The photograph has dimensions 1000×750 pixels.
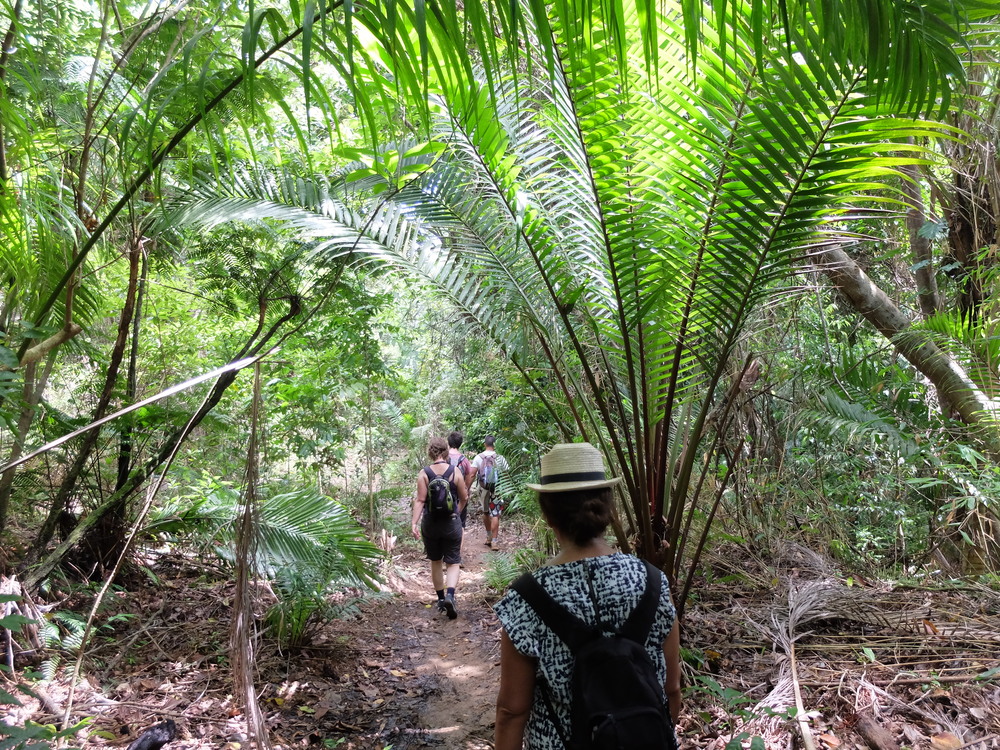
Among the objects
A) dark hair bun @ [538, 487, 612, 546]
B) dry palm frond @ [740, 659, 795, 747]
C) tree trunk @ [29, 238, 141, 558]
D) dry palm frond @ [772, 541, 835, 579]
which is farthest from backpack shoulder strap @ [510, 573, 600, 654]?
tree trunk @ [29, 238, 141, 558]

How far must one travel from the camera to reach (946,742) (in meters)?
2.48

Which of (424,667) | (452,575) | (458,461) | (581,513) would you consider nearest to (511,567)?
(452,575)

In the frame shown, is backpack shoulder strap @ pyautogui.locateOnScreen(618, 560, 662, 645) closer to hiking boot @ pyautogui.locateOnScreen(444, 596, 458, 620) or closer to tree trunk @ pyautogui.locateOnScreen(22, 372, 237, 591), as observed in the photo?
tree trunk @ pyautogui.locateOnScreen(22, 372, 237, 591)

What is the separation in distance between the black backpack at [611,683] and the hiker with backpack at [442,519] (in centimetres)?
423

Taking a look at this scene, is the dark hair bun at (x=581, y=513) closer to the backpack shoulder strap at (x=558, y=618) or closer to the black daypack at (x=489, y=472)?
the backpack shoulder strap at (x=558, y=618)

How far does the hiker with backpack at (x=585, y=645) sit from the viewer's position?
5.11 ft

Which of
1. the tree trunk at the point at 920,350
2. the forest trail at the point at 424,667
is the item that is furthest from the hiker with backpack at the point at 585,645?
the tree trunk at the point at 920,350

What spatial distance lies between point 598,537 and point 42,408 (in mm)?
4589

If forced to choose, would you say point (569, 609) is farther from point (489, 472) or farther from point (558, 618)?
point (489, 472)

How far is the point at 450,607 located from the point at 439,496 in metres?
1.02

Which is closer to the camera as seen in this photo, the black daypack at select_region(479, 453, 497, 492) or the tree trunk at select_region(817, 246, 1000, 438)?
the tree trunk at select_region(817, 246, 1000, 438)

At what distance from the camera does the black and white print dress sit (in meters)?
1.67

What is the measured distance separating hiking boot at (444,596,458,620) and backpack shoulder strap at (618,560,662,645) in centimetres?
448

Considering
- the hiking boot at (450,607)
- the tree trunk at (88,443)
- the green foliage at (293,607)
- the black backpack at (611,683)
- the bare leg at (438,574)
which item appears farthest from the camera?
the bare leg at (438,574)
